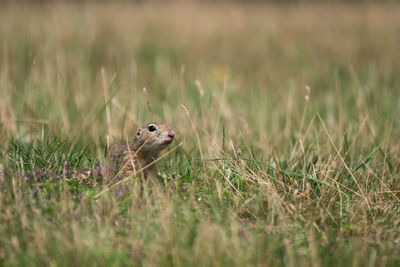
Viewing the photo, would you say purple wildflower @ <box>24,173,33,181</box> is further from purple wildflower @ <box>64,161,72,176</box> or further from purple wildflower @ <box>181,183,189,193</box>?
purple wildflower @ <box>181,183,189,193</box>

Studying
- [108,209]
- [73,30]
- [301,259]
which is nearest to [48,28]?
[73,30]

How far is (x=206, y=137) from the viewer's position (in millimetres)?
3760

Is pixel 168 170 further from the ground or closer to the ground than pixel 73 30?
closer to the ground

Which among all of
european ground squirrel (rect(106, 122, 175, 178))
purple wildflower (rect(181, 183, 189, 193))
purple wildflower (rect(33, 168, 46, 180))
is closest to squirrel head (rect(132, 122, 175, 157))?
european ground squirrel (rect(106, 122, 175, 178))

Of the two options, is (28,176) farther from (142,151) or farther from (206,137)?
(206,137)

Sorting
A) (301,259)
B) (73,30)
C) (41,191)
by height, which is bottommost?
(301,259)

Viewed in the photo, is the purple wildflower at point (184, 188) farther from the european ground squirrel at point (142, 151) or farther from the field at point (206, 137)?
the european ground squirrel at point (142, 151)

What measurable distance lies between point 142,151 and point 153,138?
0.15 metres

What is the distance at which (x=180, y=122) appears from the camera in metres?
4.49

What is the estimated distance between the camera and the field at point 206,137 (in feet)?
7.65

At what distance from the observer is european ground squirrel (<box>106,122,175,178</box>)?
3.15m

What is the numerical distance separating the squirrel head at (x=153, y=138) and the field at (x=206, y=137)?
0.15 m

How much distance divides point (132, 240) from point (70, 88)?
3.59m

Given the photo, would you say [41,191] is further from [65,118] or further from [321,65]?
[321,65]
